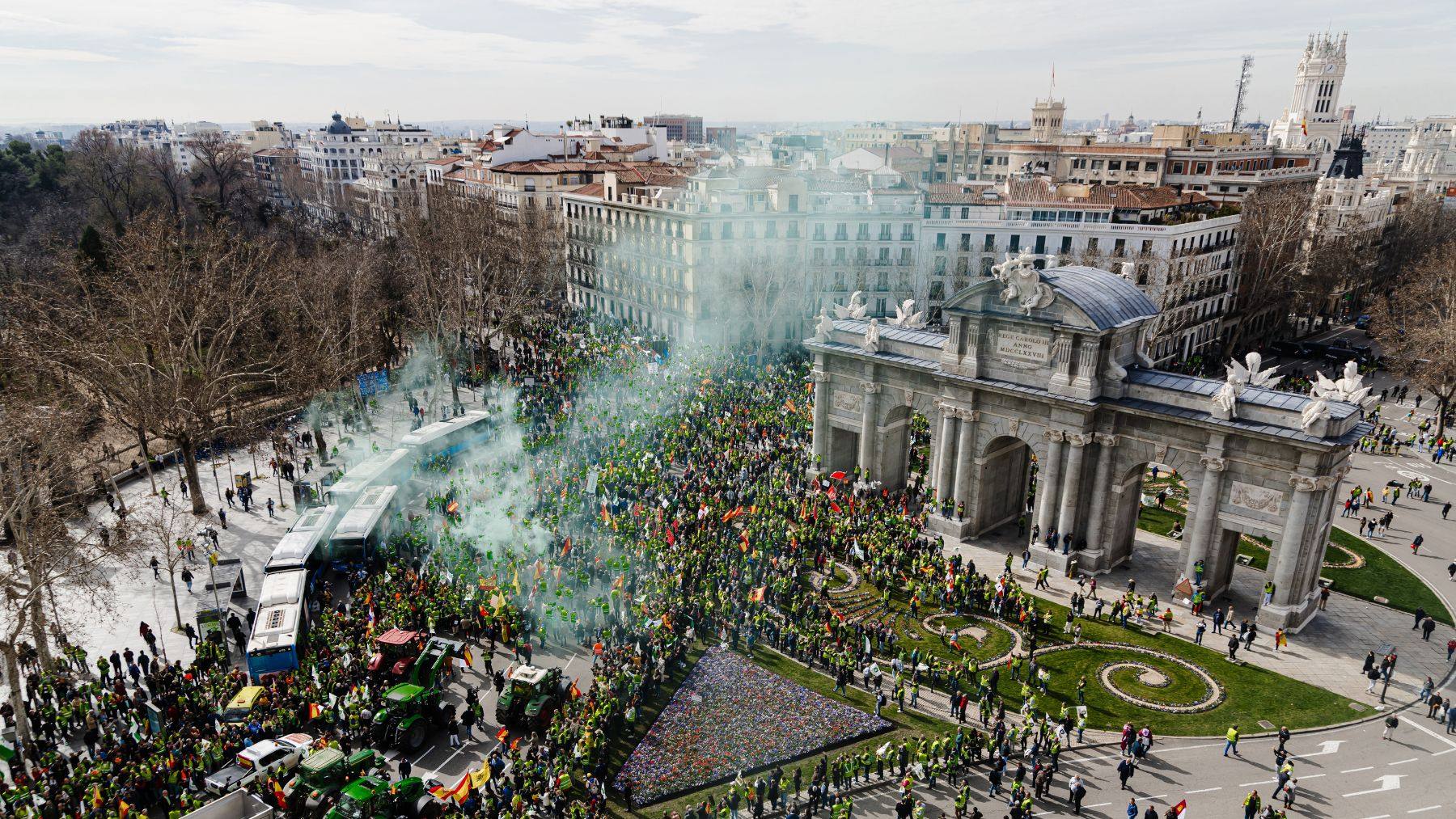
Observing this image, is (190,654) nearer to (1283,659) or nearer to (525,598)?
(525,598)

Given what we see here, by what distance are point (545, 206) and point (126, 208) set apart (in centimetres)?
4663

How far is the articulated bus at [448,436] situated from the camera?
4609 centimetres

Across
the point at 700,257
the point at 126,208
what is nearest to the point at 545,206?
the point at 700,257

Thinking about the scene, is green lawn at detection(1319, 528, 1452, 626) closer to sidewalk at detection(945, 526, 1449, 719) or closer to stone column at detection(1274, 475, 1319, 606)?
sidewalk at detection(945, 526, 1449, 719)

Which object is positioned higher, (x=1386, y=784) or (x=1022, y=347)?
(x=1022, y=347)

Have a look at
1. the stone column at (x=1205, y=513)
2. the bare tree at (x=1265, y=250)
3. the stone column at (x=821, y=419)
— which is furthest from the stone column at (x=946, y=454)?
the bare tree at (x=1265, y=250)

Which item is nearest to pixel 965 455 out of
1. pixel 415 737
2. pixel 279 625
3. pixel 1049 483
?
pixel 1049 483

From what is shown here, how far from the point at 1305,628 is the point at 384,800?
33342 mm

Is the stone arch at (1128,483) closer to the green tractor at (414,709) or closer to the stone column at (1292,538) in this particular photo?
the stone column at (1292,538)

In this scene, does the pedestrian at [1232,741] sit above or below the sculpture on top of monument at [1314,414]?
below

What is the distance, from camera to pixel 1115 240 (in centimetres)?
6981

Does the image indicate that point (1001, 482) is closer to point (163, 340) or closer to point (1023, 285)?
point (1023, 285)

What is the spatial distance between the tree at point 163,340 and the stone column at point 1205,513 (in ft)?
144

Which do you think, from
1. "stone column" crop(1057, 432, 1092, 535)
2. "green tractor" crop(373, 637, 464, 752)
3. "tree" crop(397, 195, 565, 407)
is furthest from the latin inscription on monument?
"tree" crop(397, 195, 565, 407)
